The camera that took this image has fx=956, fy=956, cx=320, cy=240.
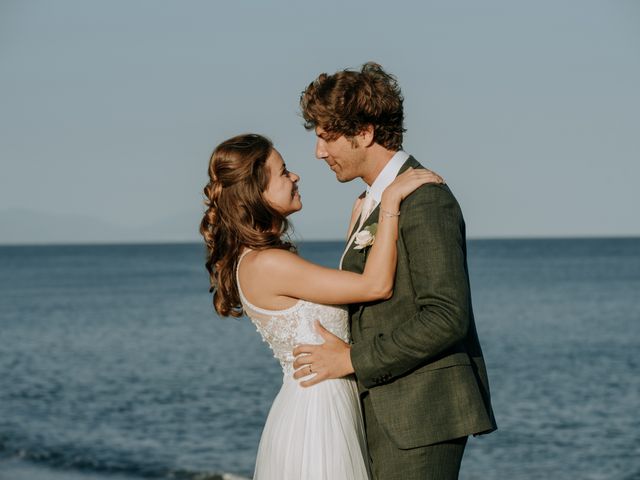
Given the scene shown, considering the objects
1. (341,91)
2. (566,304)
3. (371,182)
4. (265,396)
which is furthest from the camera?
(566,304)

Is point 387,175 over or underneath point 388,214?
over

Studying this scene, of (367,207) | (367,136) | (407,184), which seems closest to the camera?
(407,184)

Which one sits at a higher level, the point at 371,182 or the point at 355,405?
the point at 371,182

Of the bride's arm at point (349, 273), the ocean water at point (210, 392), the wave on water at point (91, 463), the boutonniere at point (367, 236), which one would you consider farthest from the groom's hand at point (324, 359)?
the ocean water at point (210, 392)

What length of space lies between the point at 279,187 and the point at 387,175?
0.48 metres

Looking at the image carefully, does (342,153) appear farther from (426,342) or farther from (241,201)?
(426,342)

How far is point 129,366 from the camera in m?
24.1

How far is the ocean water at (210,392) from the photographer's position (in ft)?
47.3

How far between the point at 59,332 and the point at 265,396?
50.9 feet

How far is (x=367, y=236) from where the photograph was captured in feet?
12.5

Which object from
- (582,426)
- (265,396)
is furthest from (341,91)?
(265,396)

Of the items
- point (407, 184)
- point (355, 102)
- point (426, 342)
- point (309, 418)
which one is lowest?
point (309, 418)

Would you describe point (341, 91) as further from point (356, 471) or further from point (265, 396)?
point (265, 396)

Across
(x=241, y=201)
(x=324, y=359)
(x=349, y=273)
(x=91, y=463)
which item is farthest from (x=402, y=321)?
(x=91, y=463)
